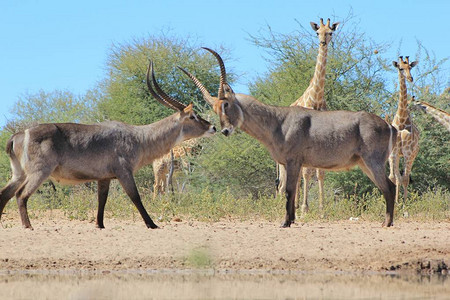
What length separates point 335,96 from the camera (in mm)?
20734

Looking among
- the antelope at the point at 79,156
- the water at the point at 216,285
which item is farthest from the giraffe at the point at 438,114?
the water at the point at 216,285

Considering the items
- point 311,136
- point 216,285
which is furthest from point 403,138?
point 216,285

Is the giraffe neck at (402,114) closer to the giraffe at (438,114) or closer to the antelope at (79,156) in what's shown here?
the giraffe at (438,114)

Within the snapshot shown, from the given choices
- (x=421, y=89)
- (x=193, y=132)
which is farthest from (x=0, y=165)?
(x=193, y=132)

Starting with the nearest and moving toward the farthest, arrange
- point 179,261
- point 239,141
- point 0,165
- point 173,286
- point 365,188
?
1. point 173,286
2. point 179,261
3. point 365,188
4. point 239,141
5. point 0,165

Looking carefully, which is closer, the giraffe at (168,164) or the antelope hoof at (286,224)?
the antelope hoof at (286,224)

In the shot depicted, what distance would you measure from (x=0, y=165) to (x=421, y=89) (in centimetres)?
→ 1351

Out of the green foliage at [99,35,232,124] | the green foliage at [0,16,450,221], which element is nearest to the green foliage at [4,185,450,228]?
the green foliage at [0,16,450,221]

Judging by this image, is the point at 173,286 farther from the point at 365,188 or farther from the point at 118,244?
the point at 365,188

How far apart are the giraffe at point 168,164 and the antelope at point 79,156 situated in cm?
645

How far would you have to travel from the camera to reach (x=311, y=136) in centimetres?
1212

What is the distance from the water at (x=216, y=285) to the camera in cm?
769

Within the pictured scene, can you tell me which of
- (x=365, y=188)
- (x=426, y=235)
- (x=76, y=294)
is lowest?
(x=76, y=294)

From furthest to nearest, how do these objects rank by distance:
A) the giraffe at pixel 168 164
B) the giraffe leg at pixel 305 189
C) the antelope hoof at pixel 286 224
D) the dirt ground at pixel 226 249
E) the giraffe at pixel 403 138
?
the giraffe at pixel 168 164 → the giraffe at pixel 403 138 → the giraffe leg at pixel 305 189 → the antelope hoof at pixel 286 224 → the dirt ground at pixel 226 249
